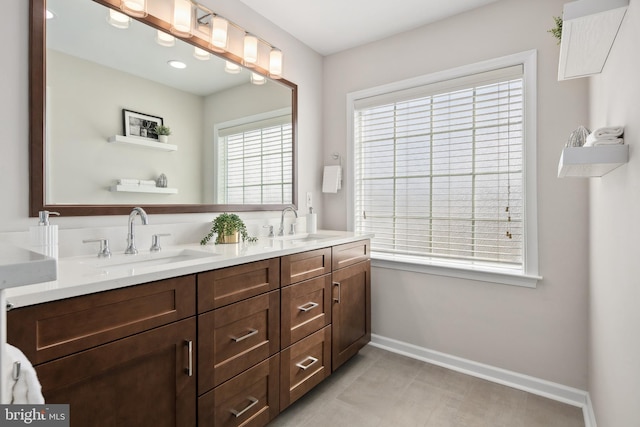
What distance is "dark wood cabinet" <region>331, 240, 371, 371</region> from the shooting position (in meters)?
2.09

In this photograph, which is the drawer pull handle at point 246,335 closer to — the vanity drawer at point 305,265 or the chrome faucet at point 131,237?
the vanity drawer at point 305,265

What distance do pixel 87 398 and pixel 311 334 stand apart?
1107 millimetres

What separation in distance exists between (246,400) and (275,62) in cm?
214

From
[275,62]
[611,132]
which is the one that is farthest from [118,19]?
[611,132]

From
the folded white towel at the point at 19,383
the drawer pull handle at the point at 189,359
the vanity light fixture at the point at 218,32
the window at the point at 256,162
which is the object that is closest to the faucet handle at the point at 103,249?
the drawer pull handle at the point at 189,359

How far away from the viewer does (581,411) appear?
1.84m

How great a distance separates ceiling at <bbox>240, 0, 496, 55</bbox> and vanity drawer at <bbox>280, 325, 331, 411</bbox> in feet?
6.96

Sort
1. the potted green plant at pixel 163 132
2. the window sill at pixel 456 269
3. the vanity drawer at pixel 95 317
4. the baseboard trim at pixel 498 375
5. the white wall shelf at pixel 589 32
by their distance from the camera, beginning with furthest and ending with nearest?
the window sill at pixel 456 269
the baseboard trim at pixel 498 375
the potted green plant at pixel 163 132
the white wall shelf at pixel 589 32
the vanity drawer at pixel 95 317

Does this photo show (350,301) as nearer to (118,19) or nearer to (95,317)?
(95,317)

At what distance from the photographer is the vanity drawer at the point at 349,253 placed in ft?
6.85

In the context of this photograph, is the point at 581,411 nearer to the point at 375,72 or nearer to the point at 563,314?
the point at 563,314

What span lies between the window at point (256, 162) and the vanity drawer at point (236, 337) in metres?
0.83

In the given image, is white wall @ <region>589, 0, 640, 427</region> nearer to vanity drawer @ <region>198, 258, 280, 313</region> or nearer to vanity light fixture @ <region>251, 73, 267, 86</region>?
vanity drawer @ <region>198, 258, 280, 313</region>

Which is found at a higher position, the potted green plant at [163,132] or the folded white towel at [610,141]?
the potted green plant at [163,132]
